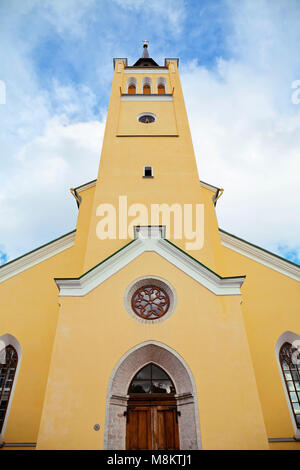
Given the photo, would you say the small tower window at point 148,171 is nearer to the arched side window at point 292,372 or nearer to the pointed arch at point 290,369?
the pointed arch at point 290,369

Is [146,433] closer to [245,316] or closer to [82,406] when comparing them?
[82,406]

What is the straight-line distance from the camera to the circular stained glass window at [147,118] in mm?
16266

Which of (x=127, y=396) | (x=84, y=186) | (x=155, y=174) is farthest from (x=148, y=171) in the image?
(x=127, y=396)

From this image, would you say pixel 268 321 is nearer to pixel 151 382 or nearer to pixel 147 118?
pixel 151 382

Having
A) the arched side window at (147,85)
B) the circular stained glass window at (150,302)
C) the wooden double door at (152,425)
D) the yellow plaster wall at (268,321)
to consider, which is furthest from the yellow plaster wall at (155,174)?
the wooden double door at (152,425)

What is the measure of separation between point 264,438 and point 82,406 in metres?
4.30

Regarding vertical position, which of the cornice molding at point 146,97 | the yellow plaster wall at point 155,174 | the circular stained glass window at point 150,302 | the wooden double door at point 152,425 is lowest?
the wooden double door at point 152,425

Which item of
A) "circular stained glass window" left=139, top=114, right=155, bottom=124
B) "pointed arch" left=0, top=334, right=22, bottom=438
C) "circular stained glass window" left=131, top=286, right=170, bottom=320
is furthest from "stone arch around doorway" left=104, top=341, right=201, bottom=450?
"circular stained glass window" left=139, top=114, right=155, bottom=124

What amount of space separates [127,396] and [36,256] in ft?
22.7

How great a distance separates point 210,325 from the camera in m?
8.10

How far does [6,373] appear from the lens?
9539 mm

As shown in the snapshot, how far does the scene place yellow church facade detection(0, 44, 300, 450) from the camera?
7.07 metres

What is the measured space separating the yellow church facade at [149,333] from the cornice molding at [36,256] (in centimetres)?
4

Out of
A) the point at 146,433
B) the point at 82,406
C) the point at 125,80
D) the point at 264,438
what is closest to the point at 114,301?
the point at 82,406
